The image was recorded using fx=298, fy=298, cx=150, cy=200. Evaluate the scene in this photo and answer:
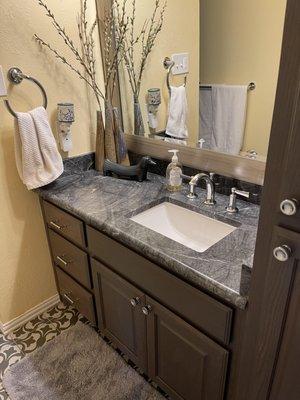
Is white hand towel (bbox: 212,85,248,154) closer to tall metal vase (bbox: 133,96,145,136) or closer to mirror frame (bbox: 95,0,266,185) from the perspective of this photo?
mirror frame (bbox: 95,0,266,185)

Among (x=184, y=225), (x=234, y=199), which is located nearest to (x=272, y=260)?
(x=234, y=199)

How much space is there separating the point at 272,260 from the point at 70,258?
1081 mm

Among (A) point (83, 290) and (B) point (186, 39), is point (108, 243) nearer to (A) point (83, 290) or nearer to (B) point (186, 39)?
(A) point (83, 290)

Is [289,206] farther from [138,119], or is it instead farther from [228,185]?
[138,119]

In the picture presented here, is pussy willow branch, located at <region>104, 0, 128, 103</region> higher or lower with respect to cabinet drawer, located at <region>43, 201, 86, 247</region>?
higher

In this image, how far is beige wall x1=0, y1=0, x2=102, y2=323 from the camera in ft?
4.11

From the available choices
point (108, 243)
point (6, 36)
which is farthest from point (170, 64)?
point (108, 243)

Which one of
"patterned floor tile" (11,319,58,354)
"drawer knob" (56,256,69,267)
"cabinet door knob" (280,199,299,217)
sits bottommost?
"patterned floor tile" (11,319,58,354)

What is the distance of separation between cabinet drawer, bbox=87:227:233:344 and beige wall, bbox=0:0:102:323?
1.60ft

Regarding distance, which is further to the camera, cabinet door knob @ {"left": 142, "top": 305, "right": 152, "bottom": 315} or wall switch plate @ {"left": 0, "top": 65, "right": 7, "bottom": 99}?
wall switch plate @ {"left": 0, "top": 65, "right": 7, "bottom": 99}

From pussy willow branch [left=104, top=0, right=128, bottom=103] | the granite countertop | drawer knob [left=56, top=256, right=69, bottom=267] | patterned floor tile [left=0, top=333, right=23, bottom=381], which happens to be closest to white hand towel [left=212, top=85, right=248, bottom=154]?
the granite countertop

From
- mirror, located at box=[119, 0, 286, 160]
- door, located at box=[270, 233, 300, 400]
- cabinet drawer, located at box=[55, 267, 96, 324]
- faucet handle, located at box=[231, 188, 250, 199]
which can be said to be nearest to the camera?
door, located at box=[270, 233, 300, 400]

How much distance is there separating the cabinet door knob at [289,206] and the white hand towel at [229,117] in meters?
0.69

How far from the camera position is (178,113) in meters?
1.42
